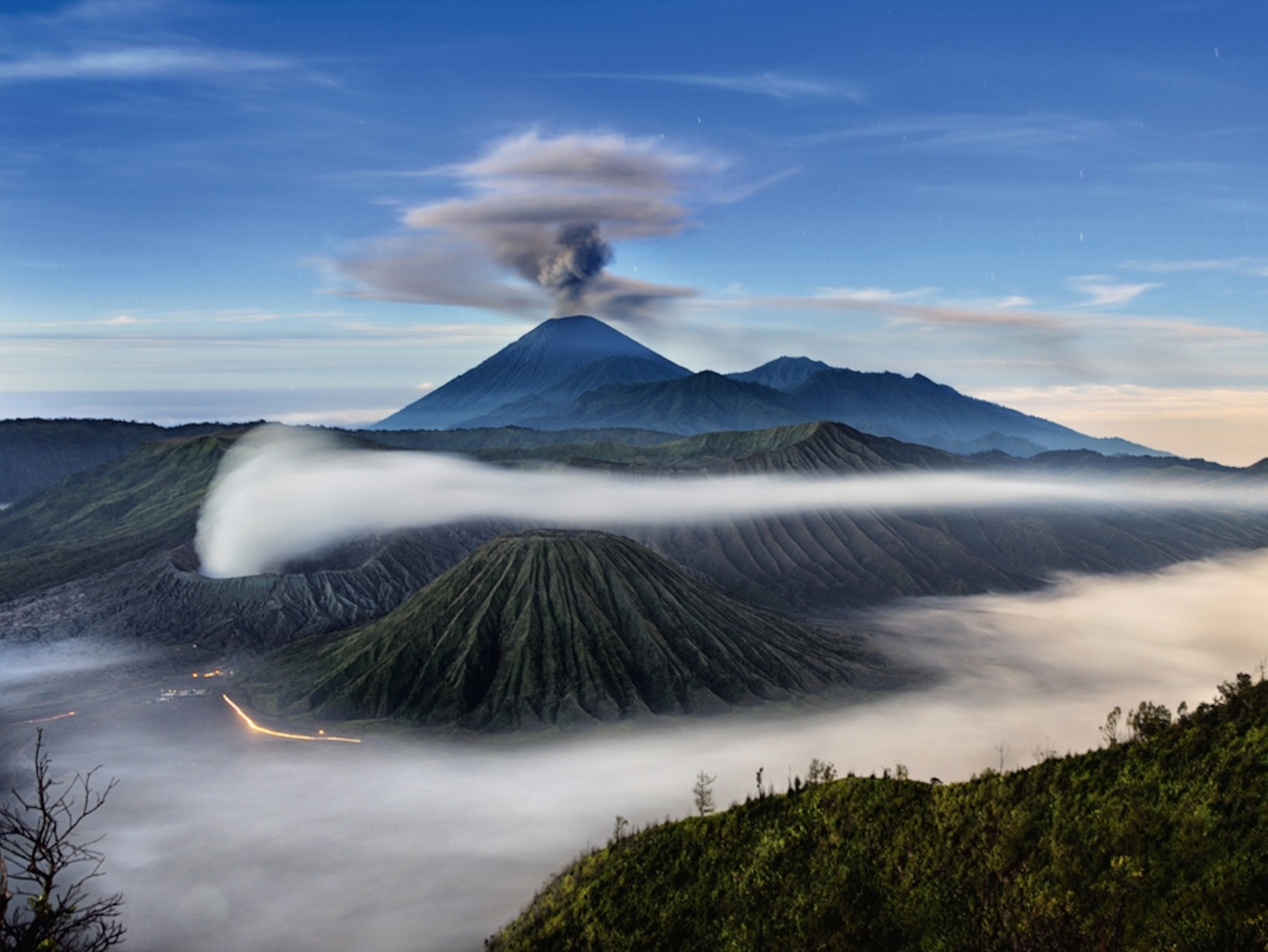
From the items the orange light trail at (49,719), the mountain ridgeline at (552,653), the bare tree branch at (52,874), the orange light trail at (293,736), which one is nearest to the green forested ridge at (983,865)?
the bare tree branch at (52,874)

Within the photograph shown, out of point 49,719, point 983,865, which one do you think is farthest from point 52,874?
point 49,719

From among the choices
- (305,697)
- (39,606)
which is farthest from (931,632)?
(39,606)

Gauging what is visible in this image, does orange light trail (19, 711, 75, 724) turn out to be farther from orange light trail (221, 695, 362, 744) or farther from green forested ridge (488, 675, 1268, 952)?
green forested ridge (488, 675, 1268, 952)

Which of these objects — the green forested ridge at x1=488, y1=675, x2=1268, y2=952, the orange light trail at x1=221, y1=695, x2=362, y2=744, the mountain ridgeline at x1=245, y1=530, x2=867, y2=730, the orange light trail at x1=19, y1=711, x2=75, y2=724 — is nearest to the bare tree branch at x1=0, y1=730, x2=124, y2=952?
the orange light trail at x1=19, y1=711, x2=75, y2=724

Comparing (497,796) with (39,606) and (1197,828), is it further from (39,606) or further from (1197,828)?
(39,606)

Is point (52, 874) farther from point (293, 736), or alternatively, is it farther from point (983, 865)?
point (293, 736)

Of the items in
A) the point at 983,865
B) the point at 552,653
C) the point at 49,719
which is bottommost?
the point at 49,719
